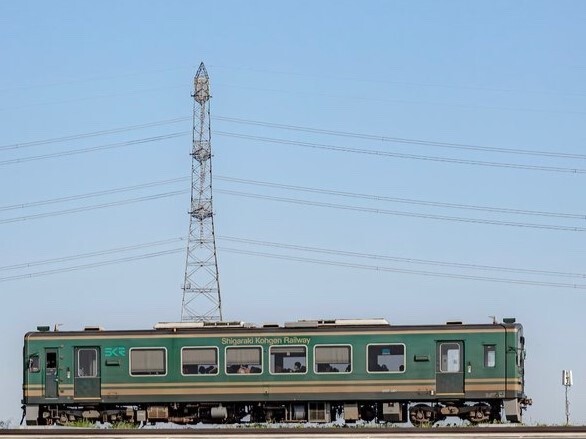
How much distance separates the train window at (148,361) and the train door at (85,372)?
144 cm

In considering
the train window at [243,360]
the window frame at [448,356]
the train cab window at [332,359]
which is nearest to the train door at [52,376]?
the train window at [243,360]

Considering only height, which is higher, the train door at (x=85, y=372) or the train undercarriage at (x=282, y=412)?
the train door at (x=85, y=372)

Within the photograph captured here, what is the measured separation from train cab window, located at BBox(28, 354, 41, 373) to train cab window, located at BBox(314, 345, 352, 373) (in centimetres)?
1069

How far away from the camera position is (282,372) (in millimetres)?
48906

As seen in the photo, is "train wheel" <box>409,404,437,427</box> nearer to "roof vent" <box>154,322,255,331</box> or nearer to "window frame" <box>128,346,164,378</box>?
"roof vent" <box>154,322,255,331</box>

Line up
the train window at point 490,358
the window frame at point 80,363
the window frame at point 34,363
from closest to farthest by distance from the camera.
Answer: the train window at point 490,358 → the window frame at point 80,363 → the window frame at point 34,363

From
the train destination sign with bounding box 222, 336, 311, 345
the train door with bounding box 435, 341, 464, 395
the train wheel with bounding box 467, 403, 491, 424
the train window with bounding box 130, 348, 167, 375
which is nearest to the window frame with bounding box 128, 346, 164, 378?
the train window with bounding box 130, 348, 167, 375

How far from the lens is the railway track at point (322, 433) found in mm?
38469

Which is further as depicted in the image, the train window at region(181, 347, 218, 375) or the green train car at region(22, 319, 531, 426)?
the train window at region(181, 347, 218, 375)

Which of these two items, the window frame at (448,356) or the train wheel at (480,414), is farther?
the train wheel at (480,414)

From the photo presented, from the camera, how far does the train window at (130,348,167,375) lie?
49.4 meters

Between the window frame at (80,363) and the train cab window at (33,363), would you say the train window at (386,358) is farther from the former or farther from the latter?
the train cab window at (33,363)

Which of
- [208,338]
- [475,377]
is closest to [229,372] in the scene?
[208,338]

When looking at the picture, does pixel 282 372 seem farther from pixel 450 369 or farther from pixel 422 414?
pixel 450 369
